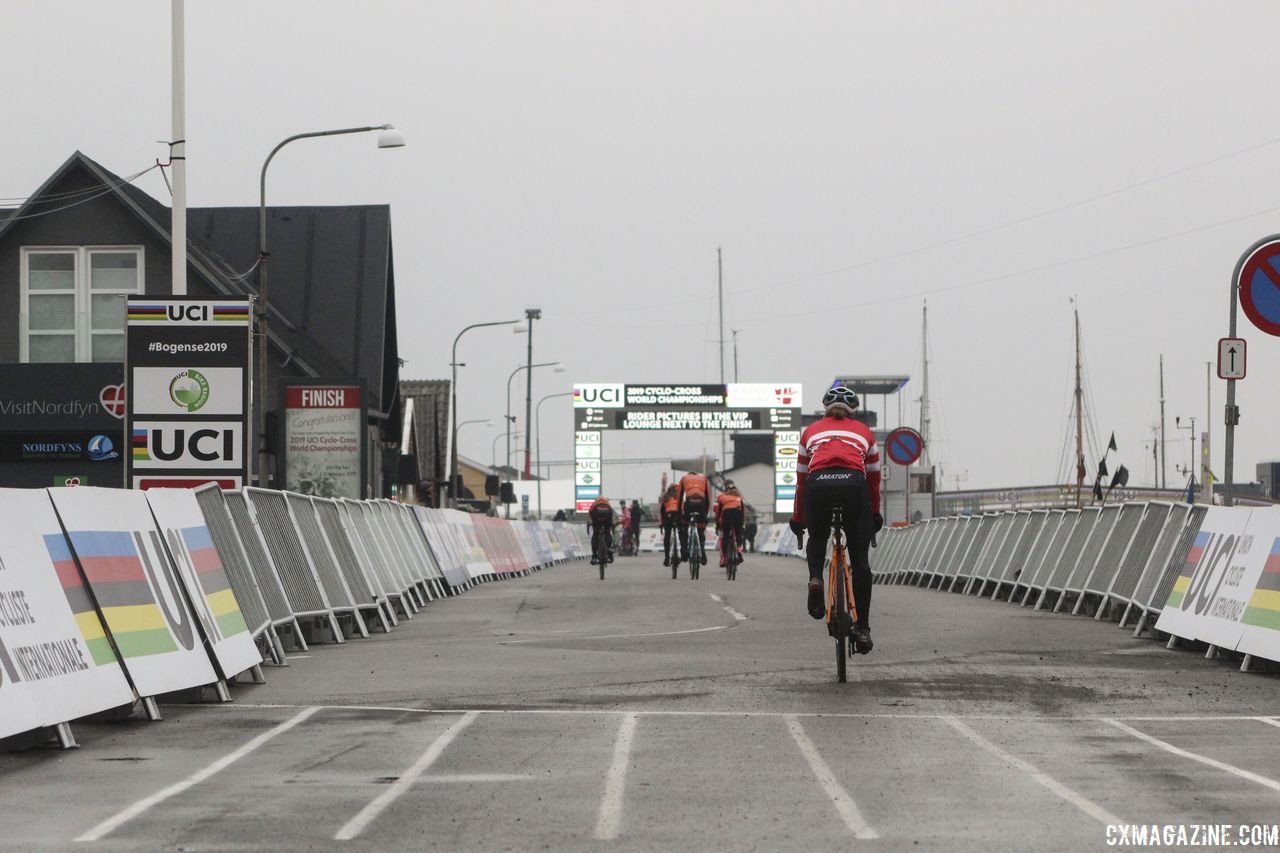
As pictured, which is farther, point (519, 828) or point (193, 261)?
point (193, 261)

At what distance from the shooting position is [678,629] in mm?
17500

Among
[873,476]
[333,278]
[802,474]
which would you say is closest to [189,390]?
[802,474]

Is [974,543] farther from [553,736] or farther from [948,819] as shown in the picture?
[948,819]

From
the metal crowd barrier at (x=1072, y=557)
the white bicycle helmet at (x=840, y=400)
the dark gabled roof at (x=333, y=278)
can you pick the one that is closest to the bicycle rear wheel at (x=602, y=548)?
the metal crowd barrier at (x=1072, y=557)

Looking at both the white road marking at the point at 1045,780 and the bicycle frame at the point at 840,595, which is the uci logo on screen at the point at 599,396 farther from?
the white road marking at the point at 1045,780

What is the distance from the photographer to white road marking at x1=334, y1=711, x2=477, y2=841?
675 centimetres

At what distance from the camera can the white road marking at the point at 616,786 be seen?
673cm

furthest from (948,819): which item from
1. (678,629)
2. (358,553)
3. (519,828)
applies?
(358,553)

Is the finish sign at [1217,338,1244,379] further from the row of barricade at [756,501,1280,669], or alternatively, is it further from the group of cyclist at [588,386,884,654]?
the group of cyclist at [588,386,884,654]

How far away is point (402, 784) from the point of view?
25.5 ft

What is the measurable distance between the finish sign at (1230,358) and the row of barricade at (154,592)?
335 inches

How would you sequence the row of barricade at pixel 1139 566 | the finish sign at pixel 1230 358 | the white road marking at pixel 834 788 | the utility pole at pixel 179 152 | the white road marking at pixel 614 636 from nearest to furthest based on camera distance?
1. the white road marking at pixel 834 788
2. the row of barricade at pixel 1139 566
3. the white road marking at pixel 614 636
4. the finish sign at pixel 1230 358
5. the utility pole at pixel 179 152

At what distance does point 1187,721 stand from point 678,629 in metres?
7.84

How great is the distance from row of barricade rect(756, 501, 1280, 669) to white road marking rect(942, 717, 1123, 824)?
13.7 ft
